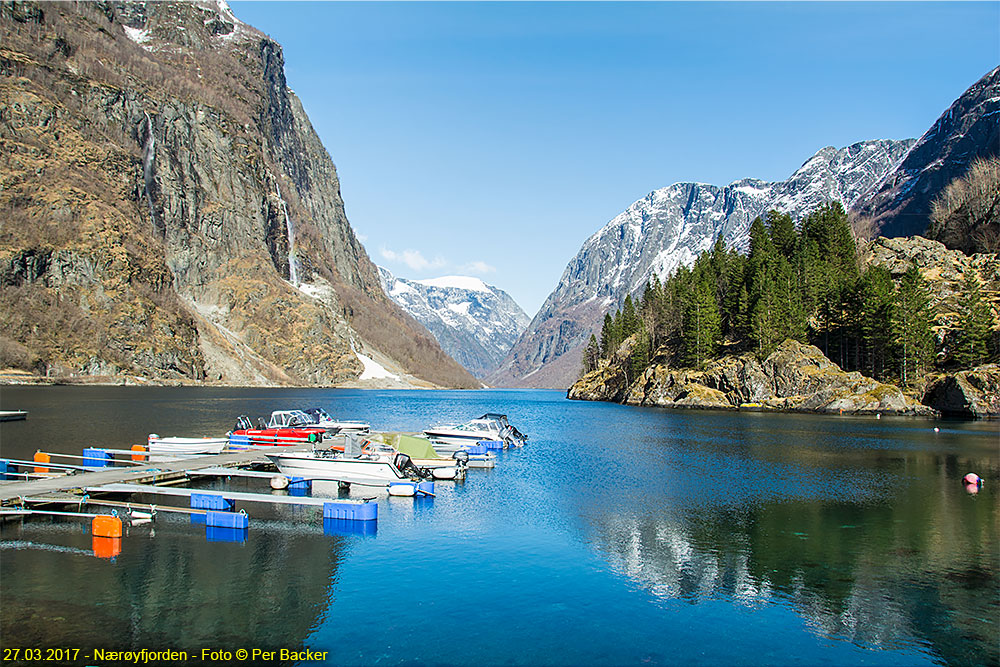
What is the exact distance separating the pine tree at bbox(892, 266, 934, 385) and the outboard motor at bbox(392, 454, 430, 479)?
104m

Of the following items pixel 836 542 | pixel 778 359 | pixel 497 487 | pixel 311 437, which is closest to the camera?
pixel 836 542

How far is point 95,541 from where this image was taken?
2806 centimetres

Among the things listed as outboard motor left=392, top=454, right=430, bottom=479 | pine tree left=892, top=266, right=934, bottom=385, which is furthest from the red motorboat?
pine tree left=892, top=266, right=934, bottom=385

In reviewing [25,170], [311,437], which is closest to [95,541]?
[311,437]

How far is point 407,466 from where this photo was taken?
46.2 meters

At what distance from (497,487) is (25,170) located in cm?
20597

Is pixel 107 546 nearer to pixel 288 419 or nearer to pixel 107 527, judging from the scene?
pixel 107 527

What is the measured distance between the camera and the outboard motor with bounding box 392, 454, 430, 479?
46000mm

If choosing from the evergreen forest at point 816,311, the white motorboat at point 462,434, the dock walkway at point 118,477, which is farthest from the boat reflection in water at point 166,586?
the evergreen forest at point 816,311

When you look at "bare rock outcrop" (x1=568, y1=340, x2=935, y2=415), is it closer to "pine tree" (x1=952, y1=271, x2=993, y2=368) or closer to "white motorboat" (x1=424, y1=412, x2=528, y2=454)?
"pine tree" (x1=952, y1=271, x2=993, y2=368)

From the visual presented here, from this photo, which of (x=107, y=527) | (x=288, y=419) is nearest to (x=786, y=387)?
(x=288, y=419)

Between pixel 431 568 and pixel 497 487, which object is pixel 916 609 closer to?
pixel 431 568

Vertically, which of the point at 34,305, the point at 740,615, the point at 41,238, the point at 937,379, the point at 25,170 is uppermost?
the point at 25,170

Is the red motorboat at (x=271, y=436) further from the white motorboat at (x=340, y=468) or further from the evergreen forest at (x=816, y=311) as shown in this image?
the evergreen forest at (x=816, y=311)
